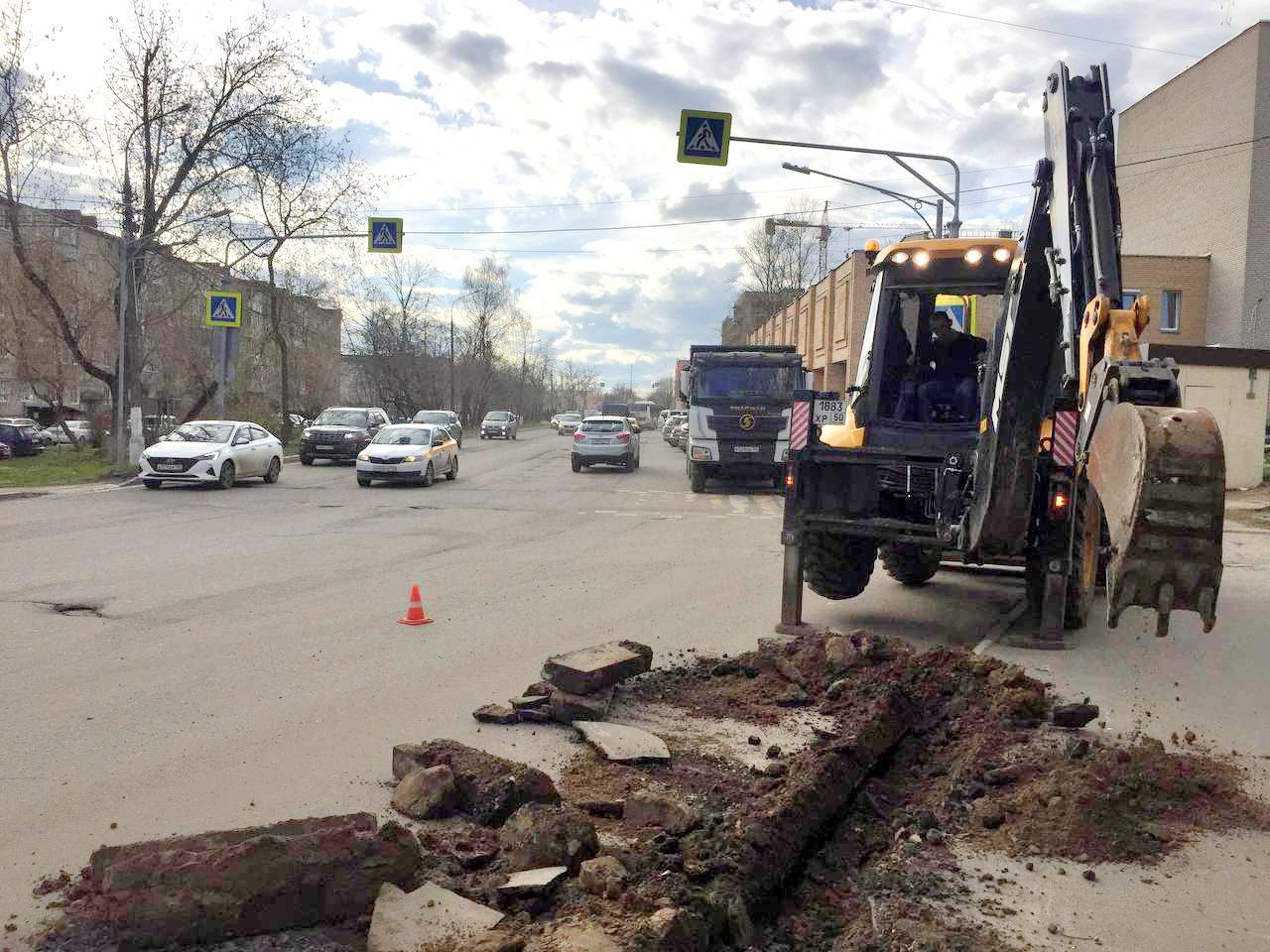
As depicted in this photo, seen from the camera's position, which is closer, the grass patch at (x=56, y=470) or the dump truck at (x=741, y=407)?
the dump truck at (x=741, y=407)

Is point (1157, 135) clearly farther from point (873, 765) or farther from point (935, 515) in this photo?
point (873, 765)

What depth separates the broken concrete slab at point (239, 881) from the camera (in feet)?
10.4

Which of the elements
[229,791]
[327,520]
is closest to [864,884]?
[229,791]

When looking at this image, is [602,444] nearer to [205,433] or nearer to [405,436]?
[405,436]

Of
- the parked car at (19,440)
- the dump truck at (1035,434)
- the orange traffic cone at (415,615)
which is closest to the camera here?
the dump truck at (1035,434)

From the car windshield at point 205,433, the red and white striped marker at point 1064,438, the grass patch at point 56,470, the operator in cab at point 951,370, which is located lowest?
the grass patch at point 56,470

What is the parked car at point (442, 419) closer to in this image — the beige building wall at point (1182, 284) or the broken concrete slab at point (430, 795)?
the beige building wall at point (1182, 284)

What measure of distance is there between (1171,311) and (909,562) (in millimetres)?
39557

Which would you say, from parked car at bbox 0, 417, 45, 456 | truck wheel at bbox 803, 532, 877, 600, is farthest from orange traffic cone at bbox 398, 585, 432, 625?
parked car at bbox 0, 417, 45, 456

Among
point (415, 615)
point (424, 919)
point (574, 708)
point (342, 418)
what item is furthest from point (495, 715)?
point (342, 418)

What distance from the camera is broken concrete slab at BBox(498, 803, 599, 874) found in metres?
3.56

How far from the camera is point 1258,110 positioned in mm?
39344

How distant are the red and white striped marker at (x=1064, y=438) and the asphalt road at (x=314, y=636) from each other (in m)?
1.53

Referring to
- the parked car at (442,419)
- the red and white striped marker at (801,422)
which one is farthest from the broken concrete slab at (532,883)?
the parked car at (442,419)
